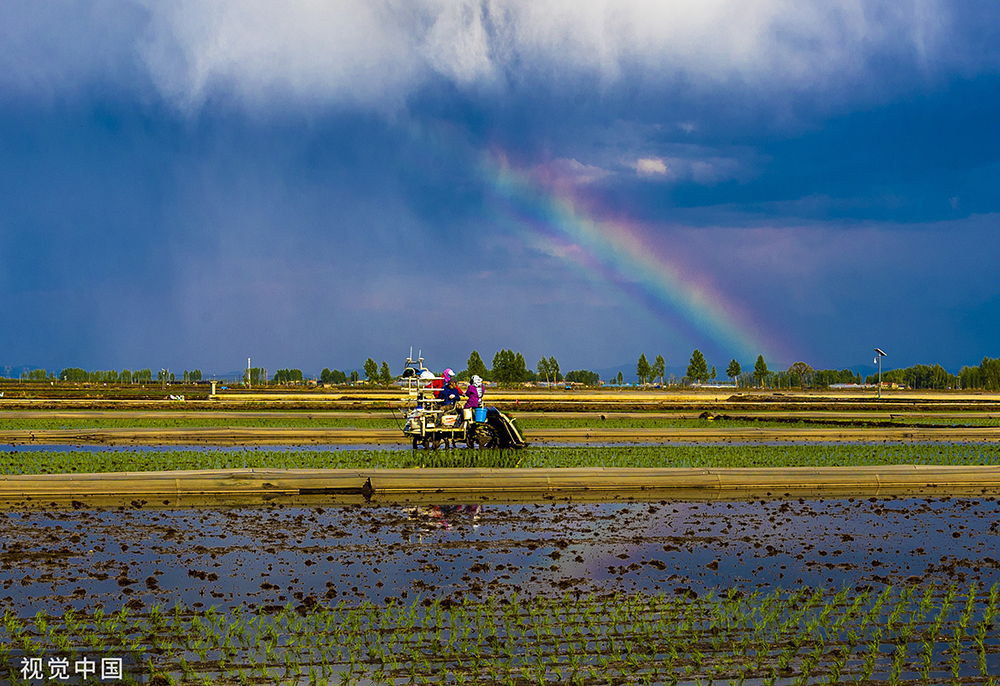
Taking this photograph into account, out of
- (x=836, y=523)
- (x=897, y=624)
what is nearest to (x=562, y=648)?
(x=897, y=624)

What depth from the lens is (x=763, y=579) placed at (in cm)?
1146

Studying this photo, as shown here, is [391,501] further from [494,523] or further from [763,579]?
[763,579]

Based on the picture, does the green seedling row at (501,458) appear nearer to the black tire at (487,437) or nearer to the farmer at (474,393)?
the black tire at (487,437)

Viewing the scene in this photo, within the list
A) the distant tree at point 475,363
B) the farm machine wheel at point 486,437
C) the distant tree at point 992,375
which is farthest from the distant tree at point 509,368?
the farm machine wheel at point 486,437

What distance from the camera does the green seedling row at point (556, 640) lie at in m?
7.96

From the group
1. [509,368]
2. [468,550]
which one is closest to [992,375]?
[509,368]

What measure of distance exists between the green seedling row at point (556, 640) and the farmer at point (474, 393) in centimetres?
1741

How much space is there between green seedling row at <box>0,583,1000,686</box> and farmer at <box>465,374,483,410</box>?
685 inches

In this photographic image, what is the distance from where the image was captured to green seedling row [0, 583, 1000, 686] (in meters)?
7.96

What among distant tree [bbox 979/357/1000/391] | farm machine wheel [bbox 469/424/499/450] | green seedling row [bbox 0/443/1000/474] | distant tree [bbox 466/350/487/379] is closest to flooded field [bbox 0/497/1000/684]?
green seedling row [bbox 0/443/1000/474]

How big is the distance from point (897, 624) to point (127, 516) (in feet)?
41.6

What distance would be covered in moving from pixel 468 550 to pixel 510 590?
2.42 m

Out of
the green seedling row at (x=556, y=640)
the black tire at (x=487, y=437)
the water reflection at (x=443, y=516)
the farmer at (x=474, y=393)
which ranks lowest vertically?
the green seedling row at (x=556, y=640)

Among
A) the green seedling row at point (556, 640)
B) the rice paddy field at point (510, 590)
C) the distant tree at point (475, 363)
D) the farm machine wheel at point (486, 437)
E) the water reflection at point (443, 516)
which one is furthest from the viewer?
the distant tree at point (475, 363)
